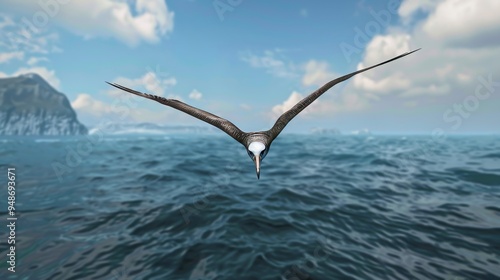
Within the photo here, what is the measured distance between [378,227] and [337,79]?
20.3 ft

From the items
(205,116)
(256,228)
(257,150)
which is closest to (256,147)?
(257,150)

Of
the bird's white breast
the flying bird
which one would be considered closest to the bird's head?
the bird's white breast

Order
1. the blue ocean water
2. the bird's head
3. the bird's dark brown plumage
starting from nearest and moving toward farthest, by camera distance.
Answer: the bird's head, the bird's dark brown plumage, the blue ocean water

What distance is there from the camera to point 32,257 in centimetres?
725

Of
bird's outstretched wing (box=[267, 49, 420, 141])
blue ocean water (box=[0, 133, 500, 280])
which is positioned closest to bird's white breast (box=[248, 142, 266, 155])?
bird's outstretched wing (box=[267, 49, 420, 141])

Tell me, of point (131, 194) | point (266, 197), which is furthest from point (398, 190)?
point (131, 194)

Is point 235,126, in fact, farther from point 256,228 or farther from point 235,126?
point 256,228

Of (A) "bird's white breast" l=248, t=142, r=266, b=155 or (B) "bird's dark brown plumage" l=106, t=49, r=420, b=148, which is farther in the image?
(B) "bird's dark brown plumage" l=106, t=49, r=420, b=148

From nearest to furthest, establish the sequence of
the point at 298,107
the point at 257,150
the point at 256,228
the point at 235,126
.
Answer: the point at 257,150 → the point at 235,126 → the point at 298,107 → the point at 256,228

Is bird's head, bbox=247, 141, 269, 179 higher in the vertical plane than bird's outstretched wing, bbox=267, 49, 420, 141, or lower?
lower

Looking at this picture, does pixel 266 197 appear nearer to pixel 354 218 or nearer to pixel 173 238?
pixel 354 218

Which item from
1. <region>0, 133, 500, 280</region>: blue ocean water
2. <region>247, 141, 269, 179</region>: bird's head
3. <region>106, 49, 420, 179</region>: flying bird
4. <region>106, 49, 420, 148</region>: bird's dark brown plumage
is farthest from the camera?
<region>0, 133, 500, 280</region>: blue ocean water

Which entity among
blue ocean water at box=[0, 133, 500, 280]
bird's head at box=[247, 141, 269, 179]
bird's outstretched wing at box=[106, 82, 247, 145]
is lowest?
blue ocean water at box=[0, 133, 500, 280]

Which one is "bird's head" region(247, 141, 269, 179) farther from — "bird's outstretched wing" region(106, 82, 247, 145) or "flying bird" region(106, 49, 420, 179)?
"bird's outstretched wing" region(106, 82, 247, 145)
